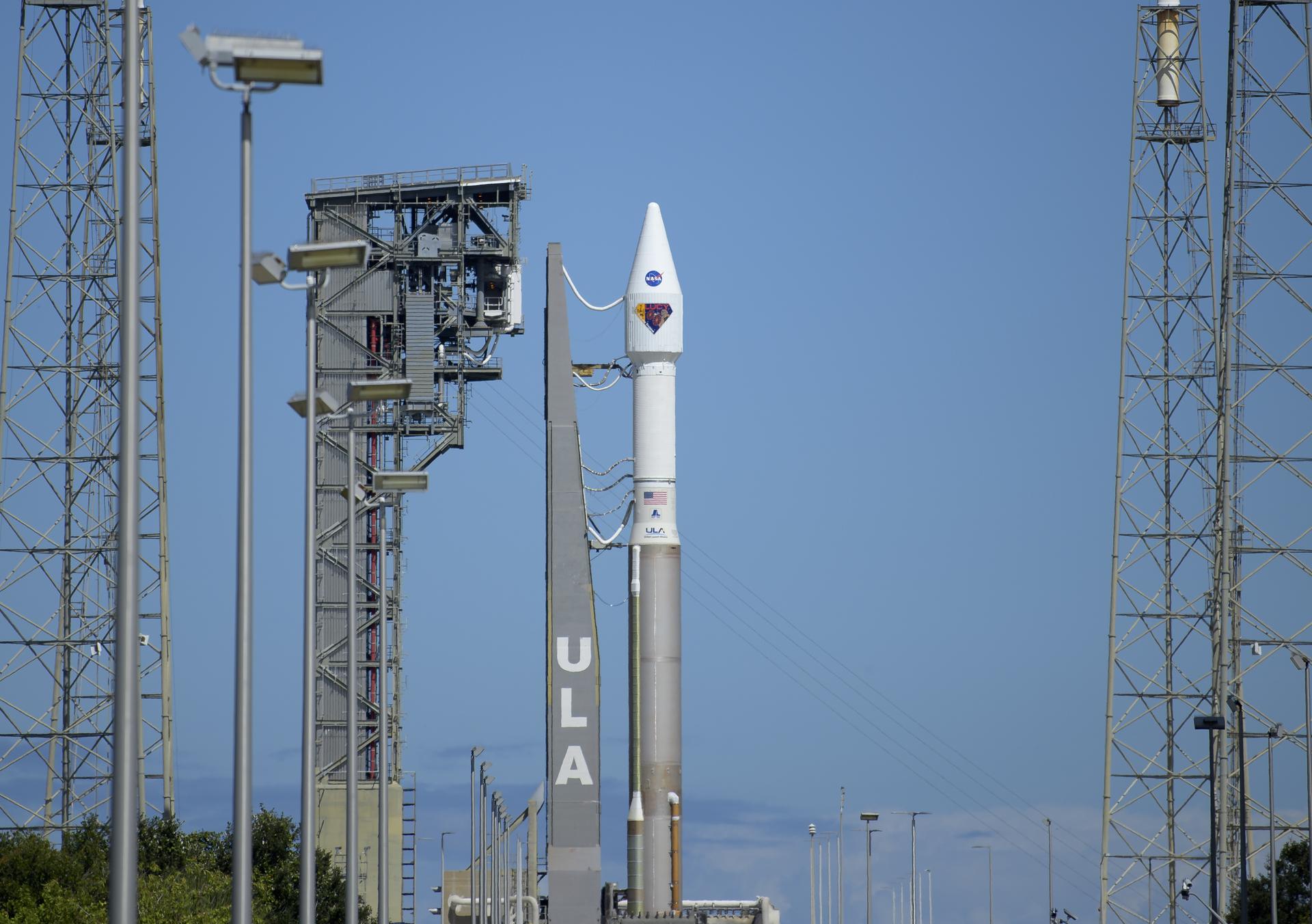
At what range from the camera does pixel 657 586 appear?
6366cm

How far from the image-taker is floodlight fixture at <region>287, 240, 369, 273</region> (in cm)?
2681

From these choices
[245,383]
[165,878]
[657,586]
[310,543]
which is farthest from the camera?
[657,586]

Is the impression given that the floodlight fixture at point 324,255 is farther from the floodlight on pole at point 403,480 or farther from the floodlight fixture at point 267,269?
the floodlight on pole at point 403,480

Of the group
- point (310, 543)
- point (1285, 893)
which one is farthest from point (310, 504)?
point (1285, 893)

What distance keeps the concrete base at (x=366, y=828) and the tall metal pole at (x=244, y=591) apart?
53.0m

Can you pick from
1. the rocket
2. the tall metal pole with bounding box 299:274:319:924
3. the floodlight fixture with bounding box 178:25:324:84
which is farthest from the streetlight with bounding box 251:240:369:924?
the rocket

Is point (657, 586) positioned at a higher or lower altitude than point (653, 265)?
lower

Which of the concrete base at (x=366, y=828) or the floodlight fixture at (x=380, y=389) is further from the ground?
the floodlight fixture at (x=380, y=389)

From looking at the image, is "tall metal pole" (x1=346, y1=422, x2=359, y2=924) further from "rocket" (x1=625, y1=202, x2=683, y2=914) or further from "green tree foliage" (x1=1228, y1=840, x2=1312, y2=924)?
"green tree foliage" (x1=1228, y1=840, x2=1312, y2=924)

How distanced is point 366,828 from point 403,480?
43.3m

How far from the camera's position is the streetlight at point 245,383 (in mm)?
22484

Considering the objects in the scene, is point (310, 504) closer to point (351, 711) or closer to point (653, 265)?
point (351, 711)

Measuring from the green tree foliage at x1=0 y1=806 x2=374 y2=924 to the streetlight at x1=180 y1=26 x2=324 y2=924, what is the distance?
2133 centimetres

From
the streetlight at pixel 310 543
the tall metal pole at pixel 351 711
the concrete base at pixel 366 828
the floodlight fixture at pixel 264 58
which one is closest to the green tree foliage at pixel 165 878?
the concrete base at pixel 366 828
